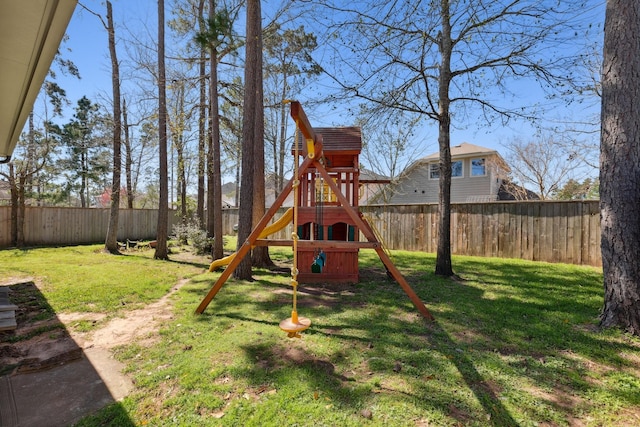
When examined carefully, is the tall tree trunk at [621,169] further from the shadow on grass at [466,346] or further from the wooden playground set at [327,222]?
the wooden playground set at [327,222]

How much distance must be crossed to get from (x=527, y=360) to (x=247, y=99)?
6.72m

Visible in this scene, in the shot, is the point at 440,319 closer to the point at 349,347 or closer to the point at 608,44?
the point at 349,347

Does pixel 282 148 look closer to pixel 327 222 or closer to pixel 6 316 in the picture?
pixel 327 222

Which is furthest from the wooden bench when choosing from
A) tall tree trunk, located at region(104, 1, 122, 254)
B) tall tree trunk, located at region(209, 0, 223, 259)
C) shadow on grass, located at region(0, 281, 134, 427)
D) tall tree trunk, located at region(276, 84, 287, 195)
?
tall tree trunk, located at region(276, 84, 287, 195)

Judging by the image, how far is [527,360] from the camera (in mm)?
3010

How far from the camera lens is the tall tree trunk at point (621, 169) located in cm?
343

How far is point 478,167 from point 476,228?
9.30 m

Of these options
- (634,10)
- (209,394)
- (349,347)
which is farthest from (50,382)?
(634,10)

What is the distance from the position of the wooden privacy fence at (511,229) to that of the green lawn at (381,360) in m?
2.51

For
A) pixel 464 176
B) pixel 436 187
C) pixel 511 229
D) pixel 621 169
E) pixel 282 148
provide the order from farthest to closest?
pixel 282 148 < pixel 436 187 < pixel 464 176 < pixel 511 229 < pixel 621 169

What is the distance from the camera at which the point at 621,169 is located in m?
3.51

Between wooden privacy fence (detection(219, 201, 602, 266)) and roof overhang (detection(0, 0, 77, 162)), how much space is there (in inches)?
250

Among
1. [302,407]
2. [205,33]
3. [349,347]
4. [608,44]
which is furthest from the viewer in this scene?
[205,33]

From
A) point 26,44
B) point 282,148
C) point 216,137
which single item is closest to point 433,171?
point 282,148
